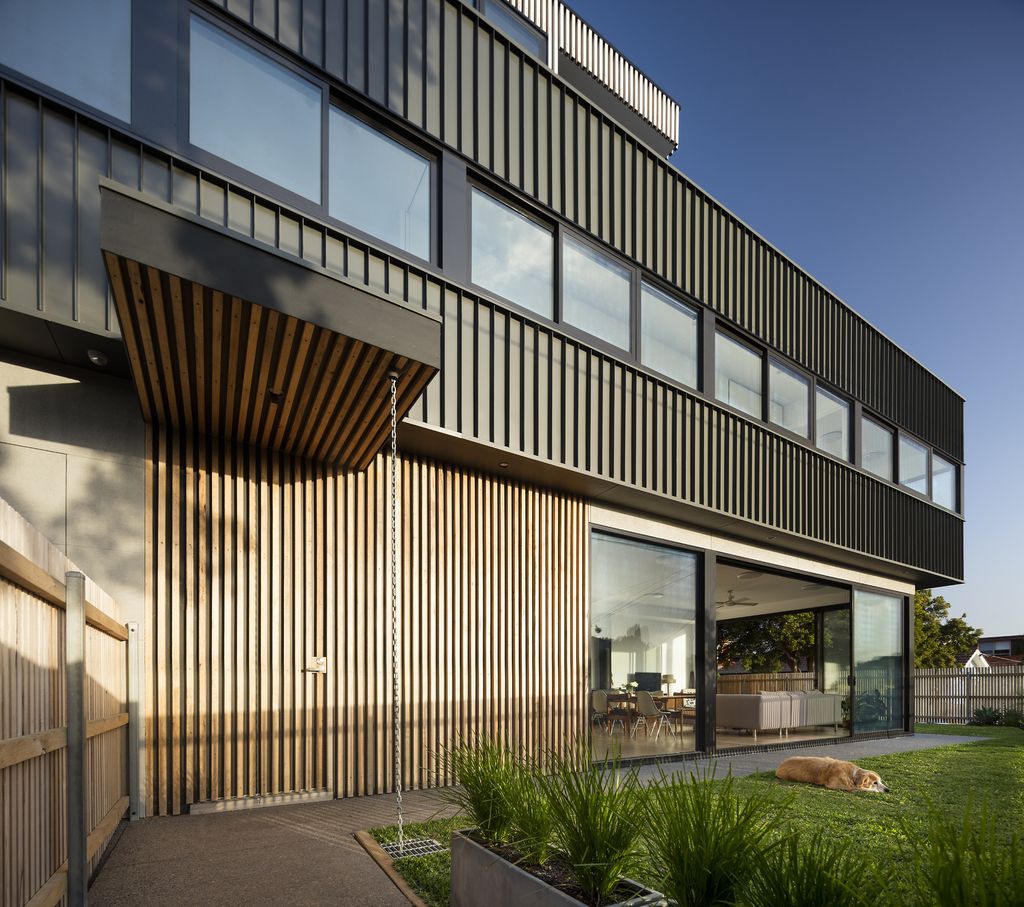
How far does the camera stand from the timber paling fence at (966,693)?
2080 centimetres

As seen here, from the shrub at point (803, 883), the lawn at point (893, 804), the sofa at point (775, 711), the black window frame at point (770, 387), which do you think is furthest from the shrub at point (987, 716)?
the shrub at point (803, 883)

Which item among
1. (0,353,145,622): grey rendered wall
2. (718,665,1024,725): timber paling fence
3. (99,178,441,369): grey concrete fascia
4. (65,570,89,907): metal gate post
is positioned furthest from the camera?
(718,665,1024,725): timber paling fence

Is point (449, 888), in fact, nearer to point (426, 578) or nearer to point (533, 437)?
point (426, 578)

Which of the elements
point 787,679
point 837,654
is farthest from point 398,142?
point 787,679

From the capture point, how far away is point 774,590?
16.9 meters

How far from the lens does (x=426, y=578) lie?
25.5 ft

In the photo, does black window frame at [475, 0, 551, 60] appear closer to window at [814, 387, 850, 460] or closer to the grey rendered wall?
window at [814, 387, 850, 460]

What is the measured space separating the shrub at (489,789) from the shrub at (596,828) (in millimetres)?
424

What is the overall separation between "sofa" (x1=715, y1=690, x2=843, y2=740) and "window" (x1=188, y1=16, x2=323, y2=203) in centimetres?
1115

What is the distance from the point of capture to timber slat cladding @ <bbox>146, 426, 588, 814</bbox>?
6.21 metres

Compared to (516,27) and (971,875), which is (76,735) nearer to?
(971,875)

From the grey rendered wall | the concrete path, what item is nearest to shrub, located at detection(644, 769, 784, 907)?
the concrete path

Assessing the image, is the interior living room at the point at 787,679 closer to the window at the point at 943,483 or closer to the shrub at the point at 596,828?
the window at the point at 943,483

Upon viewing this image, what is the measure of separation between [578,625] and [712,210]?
6.19m
